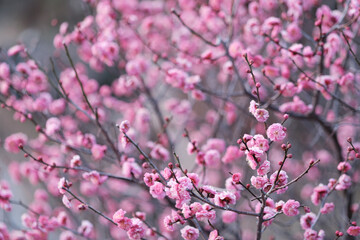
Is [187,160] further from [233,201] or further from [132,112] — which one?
[233,201]

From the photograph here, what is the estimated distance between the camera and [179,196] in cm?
222

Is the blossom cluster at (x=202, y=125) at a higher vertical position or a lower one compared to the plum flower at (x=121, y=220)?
higher

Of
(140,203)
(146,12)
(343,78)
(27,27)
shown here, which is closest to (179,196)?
(343,78)

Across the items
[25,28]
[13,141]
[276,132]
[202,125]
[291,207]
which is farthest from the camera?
[25,28]

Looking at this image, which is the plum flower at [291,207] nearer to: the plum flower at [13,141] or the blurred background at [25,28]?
the plum flower at [13,141]

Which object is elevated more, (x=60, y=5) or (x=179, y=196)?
(x=60, y=5)

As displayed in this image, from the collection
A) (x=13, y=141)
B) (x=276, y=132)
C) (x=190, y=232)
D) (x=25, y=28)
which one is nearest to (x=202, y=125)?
(x=13, y=141)

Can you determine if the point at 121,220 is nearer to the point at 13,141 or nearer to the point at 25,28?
the point at 13,141

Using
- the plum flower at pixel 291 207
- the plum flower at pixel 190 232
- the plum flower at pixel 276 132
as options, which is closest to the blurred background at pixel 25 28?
the plum flower at pixel 190 232

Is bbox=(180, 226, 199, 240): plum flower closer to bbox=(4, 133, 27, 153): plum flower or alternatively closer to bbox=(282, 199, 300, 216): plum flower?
bbox=(282, 199, 300, 216): plum flower

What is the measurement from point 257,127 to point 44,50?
4283 mm

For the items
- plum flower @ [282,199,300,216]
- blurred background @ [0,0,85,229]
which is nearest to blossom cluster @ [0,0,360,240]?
plum flower @ [282,199,300,216]

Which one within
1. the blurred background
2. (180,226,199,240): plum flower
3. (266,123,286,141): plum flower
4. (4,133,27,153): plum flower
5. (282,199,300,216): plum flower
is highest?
the blurred background

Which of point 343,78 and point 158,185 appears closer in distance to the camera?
point 158,185
